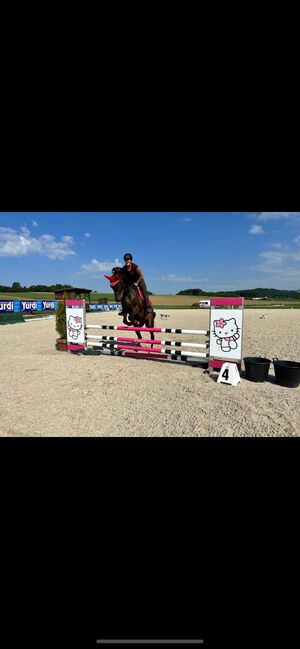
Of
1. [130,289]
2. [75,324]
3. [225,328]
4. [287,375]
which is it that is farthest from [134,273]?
[287,375]

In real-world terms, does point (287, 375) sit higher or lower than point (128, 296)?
lower

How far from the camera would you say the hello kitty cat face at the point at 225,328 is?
4129 mm

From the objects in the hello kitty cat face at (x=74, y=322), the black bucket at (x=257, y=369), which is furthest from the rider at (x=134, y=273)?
the black bucket at (x=257, y=369)

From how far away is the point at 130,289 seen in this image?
16.7ft

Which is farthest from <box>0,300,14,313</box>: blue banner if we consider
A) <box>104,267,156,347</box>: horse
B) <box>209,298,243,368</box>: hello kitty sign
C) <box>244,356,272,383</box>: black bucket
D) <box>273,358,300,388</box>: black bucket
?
<box>273,358,300,388</box>: black bucket

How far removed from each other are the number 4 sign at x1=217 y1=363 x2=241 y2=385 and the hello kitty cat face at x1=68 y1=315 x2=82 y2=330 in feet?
11.3

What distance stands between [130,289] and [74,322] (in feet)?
5.75

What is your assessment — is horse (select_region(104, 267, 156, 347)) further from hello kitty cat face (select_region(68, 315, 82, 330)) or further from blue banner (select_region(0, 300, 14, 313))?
blue banner (select_region(0, 300, 14, 313))

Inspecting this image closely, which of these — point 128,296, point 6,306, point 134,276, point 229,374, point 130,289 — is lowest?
point 229,374

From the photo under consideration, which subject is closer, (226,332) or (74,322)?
(226,332)

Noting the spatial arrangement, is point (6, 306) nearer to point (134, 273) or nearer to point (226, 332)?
point (134, 273)
